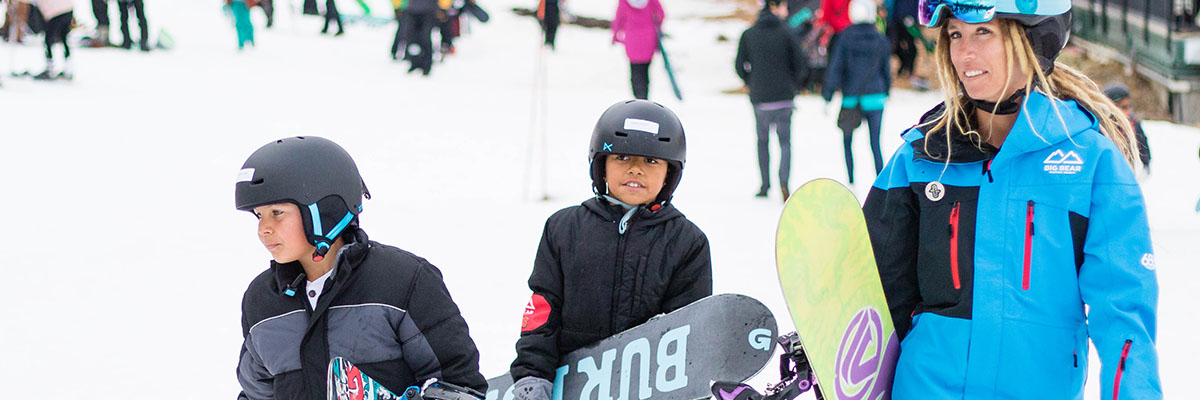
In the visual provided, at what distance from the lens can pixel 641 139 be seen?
340 cm

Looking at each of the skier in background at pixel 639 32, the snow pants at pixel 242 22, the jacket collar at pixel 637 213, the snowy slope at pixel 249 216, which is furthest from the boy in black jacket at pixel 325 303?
the snow pants at pixel 242 22

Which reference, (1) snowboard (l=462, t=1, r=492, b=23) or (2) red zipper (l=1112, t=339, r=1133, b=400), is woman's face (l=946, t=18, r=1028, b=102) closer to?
(2) red zipper (l=1112, t=339, r=1133, b=400)

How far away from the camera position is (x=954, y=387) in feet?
7.46

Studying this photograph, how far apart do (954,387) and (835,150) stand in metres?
10.4

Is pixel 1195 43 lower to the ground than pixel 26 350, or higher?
higher

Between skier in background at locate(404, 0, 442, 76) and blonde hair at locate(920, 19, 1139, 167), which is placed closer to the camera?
blonde hair at locate(920, 19, 1139, 167)

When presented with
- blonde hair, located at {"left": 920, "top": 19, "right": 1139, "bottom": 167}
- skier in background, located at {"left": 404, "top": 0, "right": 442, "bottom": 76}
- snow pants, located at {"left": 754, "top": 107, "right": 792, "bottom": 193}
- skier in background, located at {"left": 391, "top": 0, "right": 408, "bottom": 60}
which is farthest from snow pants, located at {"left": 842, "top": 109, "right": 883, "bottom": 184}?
skier in background, located at {"left": 391, "top": 0, "right": 408, "bottom": 60}

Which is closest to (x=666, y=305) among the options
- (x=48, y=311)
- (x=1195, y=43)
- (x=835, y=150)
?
(x=48, y=311)

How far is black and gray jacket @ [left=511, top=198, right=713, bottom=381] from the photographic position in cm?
321

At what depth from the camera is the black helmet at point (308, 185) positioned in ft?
8.71

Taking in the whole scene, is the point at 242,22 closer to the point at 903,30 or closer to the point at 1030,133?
the point at 903,30

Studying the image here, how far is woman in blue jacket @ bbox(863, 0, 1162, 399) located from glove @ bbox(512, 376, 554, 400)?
112 centimetres

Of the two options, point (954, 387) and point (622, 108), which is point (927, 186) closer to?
point (954, 387)

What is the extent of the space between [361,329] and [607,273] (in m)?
0.82
